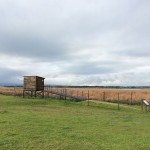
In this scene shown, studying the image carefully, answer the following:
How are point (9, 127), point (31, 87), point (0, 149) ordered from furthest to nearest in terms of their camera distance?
point (31, 87)
point (9, 127)
point (0, 149)

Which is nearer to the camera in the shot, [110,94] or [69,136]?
[69,136]

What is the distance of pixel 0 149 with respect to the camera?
1522 centimetres

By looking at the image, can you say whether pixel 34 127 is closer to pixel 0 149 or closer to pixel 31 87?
pixel 0 149

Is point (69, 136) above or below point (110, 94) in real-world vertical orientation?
below

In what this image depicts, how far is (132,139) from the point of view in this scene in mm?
18047

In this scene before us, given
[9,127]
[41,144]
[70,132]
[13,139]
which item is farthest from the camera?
[9,127]

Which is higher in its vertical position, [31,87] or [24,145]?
[31,87]

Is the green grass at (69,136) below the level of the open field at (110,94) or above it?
below

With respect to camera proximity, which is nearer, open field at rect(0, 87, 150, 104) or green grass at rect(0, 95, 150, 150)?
green grass at rect(0, 95, 150, 150)

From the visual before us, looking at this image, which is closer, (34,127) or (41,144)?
(41,144)

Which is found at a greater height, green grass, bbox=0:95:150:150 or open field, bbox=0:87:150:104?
open field, bbox=0:87:150:104

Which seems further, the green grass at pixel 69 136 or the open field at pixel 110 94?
the open field at pixel 110 94

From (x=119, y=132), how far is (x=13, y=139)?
22.5 feet

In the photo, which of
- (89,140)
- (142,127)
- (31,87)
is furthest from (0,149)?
(31,87)
